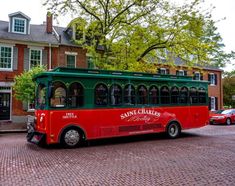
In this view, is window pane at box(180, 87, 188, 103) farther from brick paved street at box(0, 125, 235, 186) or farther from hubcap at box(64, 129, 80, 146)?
hubcap at box(64, 129, 80, 146)

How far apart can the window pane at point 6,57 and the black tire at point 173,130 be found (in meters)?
14.5

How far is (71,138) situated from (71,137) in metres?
0.04

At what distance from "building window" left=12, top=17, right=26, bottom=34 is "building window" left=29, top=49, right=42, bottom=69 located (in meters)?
2.13

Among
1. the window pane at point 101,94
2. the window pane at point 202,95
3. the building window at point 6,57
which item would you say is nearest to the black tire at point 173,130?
the window pane at point 202,95

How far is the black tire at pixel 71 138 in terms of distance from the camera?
10.4 meters

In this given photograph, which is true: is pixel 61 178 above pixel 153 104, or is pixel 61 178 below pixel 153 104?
below

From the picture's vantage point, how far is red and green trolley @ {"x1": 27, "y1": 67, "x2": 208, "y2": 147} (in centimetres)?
1034

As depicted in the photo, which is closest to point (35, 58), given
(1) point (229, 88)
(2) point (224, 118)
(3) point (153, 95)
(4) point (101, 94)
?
(4) point (101, 94)

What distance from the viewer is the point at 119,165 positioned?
24.7 ft

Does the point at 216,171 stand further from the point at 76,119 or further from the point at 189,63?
the point at 189,63

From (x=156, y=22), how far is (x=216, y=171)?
13.7 metres

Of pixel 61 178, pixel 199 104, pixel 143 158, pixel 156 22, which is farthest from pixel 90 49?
pixel 61 178

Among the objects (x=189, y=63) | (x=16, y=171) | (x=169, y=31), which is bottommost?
(x=16, y=171)

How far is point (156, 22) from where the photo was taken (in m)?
18.5
